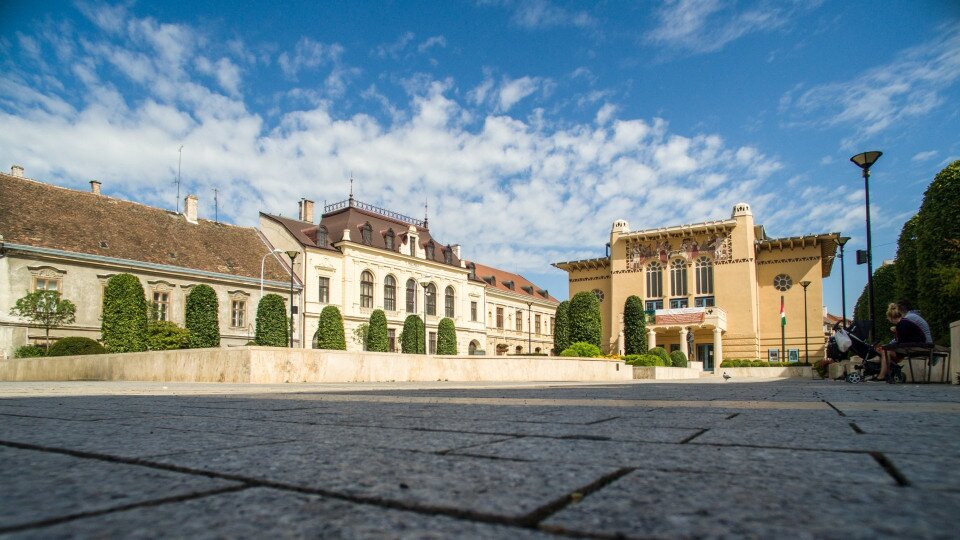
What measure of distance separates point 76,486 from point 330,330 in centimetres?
Result: 3981

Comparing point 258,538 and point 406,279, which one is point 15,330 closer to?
point 406,279

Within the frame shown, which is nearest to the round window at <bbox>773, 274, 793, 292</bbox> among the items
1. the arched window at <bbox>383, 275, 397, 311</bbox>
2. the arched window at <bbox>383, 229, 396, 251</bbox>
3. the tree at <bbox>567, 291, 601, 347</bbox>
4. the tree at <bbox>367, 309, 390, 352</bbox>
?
the tree at <bbox>567, 291, 601, 347</bbox>

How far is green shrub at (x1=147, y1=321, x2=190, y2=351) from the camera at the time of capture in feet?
101

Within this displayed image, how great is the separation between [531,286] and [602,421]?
70778 millimetres

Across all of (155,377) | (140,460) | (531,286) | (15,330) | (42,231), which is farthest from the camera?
(531,286)

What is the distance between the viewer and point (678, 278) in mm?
53281

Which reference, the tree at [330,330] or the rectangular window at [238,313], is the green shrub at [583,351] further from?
the rectangular window at [238,313]

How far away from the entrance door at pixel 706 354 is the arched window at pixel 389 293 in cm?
2702

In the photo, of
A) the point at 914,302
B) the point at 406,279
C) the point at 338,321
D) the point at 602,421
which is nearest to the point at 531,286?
the point at 406,279

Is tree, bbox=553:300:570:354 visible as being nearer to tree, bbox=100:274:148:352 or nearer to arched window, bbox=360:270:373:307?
arched window, bbox=360:270:373:307

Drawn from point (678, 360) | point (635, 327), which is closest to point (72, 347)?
point (678, 360)

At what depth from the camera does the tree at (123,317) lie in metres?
29.6

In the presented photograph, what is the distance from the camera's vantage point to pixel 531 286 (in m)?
73.9

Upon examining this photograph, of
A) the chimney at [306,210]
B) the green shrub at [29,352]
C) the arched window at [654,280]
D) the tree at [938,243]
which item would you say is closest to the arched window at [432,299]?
the chimney at [306,210]
